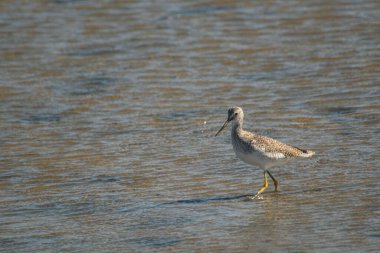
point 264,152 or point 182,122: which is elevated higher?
point 264,152

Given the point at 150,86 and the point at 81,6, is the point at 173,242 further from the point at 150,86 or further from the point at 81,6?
the point at 81,6

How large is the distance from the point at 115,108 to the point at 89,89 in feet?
3.78

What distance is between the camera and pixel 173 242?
26.8 feet

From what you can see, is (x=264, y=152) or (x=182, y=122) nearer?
(x=264, y=152)

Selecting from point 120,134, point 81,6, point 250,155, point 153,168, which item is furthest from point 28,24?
point 250,155

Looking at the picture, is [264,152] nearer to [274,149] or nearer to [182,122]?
[274,149]

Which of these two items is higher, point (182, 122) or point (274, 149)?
point (274, 149)

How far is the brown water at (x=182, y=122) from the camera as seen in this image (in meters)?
8.53

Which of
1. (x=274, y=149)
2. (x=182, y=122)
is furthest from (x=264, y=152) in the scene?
(x=182, y=122)

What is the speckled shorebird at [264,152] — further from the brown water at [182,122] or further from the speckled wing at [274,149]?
the brown water at [182,122]

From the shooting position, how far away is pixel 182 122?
41.1 ft

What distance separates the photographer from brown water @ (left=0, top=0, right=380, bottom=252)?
8531 millimetres

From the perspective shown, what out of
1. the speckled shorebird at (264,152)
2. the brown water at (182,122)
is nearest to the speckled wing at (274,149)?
the speckled shorebird at (264,152)

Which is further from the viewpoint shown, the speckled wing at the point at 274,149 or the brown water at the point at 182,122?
the speckled wing at the point at 274,149
